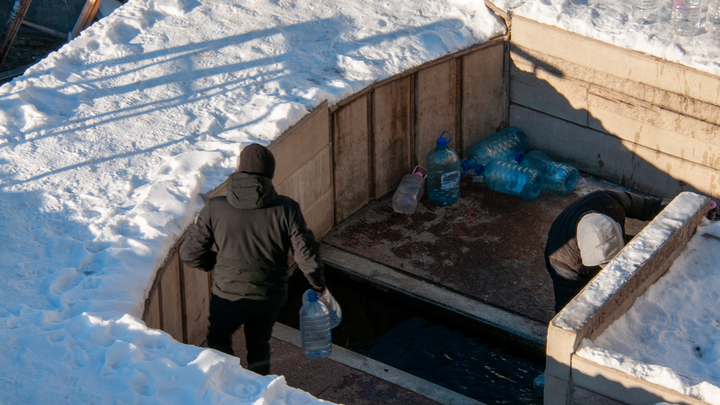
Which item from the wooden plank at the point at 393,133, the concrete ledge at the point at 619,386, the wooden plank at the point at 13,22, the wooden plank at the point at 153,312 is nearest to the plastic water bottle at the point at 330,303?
the wooden plank at the point at 153,312

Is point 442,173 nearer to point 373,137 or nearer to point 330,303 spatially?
point 373,137

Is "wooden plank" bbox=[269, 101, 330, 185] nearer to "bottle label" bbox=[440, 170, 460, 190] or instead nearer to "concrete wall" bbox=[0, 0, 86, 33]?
"bottle label" bbox=[440, 170, 460, 190]

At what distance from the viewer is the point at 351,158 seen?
817 cm

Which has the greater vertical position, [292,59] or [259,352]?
[292,59]

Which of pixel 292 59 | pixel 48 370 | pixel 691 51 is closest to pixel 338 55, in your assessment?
pixel 292 59

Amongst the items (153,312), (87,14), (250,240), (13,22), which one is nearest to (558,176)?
(250,240)

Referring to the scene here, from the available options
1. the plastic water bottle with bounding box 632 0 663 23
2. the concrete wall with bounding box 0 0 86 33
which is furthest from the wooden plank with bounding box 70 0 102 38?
the plastic water bottle with bounding box 632 0 663 23

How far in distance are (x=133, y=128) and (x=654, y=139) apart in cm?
548

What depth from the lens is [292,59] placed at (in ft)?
27.5

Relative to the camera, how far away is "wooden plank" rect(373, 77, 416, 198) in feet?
27.2

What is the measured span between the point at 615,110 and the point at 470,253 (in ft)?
8.09

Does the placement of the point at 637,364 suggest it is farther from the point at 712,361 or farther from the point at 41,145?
the point at 41,145

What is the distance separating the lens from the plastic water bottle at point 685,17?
8430 mm

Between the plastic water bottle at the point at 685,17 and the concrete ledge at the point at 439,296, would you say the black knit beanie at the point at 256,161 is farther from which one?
the plastic water bottle at the point at 685,17
